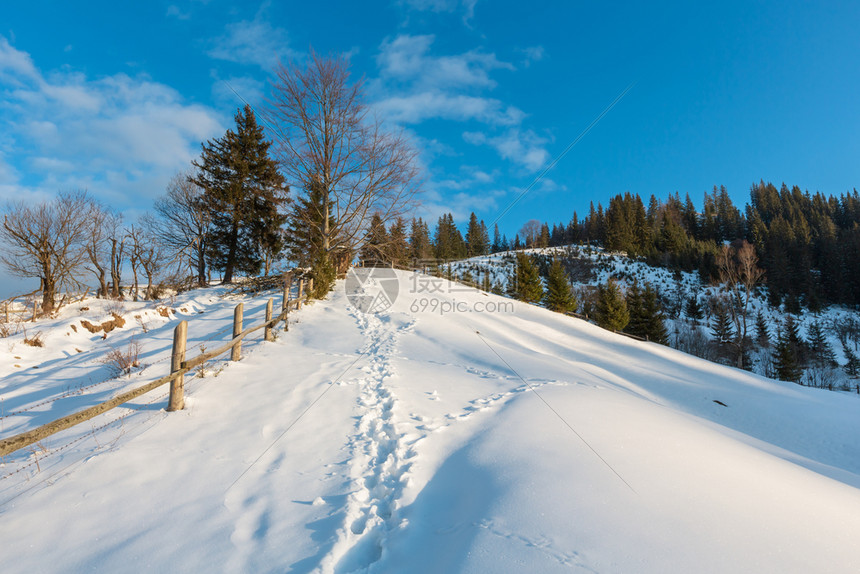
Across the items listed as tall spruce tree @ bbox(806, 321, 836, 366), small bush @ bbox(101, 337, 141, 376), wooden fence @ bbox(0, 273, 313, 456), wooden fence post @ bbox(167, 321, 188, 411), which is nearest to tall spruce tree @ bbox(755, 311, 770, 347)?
tall spruce tree @ bbox(806, 321, 836, 366)

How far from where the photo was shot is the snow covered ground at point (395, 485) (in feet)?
6.97

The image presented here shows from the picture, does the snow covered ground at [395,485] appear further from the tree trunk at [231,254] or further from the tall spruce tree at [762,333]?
the tall spruce tree at [762,333]

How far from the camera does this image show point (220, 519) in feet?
8.34

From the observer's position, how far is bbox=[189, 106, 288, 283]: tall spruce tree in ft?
→ 64.8

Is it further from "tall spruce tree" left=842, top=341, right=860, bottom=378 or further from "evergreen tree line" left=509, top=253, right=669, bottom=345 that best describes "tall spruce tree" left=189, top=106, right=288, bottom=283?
"tall spruce tree" left=842, top=341, right=860, bottom=378

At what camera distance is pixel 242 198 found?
781 inches

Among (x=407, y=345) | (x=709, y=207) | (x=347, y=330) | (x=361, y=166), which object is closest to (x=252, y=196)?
(x=361, y=166)

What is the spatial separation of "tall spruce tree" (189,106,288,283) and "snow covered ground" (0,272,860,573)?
1503 centimetres

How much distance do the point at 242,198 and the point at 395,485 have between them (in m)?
21.6

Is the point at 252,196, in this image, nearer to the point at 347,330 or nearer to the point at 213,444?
the point at 347,330

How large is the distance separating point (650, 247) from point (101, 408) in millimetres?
79431

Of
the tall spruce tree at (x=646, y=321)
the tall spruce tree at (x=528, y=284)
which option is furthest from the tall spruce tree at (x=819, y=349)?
the tall spruce tree at (x=528, y=284)

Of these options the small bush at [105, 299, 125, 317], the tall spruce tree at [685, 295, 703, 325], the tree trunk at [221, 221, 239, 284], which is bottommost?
the tall spruce tree at [685, 295, 703, 325]

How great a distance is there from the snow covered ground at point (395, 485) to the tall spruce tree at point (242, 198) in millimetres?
15030
